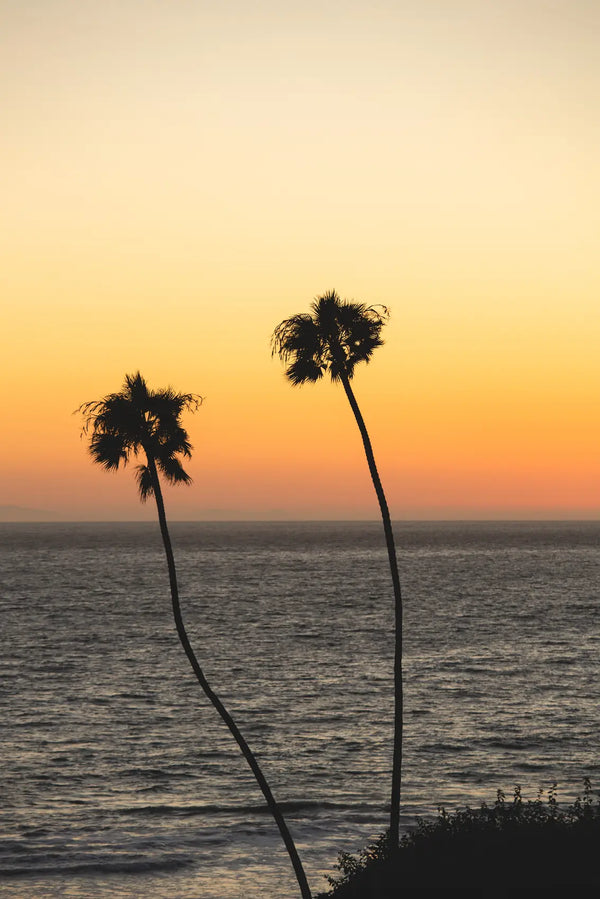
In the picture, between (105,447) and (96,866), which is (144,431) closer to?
(105,447)

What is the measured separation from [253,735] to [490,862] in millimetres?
29642

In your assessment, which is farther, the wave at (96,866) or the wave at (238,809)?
the wave at (238,809)

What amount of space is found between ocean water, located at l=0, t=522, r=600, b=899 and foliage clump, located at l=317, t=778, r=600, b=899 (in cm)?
852

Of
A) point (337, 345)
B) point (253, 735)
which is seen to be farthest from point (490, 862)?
point (253, 735)

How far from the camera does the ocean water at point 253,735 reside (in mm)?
34906

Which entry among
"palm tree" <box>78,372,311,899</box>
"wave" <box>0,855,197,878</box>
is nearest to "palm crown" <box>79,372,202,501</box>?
"palm tree" <box>78,372,311,899</box>

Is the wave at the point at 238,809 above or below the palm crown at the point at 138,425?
below

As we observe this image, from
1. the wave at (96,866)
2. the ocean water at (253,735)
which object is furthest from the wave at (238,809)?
the wave at (96,866)

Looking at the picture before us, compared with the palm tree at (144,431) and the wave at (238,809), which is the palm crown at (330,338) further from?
the wave at (238,809)

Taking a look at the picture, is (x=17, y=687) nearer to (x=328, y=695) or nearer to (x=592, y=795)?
(x=328, y=695)

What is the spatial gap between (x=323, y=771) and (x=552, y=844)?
22.4 metres

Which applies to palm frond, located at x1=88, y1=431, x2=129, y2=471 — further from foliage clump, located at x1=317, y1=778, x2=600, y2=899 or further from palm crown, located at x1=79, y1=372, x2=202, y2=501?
foliage clump, located at x1=317, y1=778, x2=600, y2=899

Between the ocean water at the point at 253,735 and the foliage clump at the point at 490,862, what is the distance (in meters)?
8.52

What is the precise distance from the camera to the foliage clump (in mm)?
22391
